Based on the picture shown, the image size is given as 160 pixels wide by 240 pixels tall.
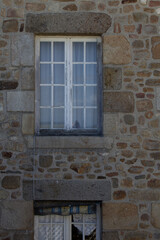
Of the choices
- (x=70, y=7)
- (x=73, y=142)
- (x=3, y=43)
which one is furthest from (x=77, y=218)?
(x=70, y=7)

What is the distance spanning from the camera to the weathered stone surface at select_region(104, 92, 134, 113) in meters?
4.08

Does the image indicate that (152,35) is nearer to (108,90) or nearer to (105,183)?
(108,90)

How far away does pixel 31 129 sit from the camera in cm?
A: 406

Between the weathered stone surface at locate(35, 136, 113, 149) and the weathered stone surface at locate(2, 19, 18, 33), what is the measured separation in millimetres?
1590

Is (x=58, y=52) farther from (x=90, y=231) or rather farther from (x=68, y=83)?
(x=90, y=231)

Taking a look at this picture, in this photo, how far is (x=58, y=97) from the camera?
4281mm

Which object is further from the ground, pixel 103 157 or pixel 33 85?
pixel 33 85

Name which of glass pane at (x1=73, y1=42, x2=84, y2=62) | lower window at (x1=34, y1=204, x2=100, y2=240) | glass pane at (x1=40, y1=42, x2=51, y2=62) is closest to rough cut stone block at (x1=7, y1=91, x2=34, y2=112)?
glass pane at (x1=40, y1=42, x2=51, y2=62)

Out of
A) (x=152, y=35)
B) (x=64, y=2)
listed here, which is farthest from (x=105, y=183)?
(x=64, y=2)

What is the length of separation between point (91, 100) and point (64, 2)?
4.78ft

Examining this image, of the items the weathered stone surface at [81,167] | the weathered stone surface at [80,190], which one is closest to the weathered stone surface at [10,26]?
the weathered stone surface at [81,167]

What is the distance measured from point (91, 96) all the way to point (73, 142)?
0.75m

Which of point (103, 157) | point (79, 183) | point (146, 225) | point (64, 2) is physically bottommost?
point (146, 225)

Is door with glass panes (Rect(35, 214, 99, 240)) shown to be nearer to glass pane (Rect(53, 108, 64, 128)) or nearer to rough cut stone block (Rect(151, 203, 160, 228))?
rough cut stone block (Rect(151, 203, 160, 228))
